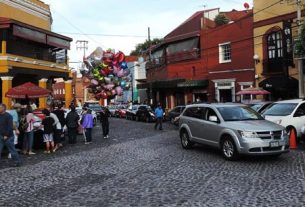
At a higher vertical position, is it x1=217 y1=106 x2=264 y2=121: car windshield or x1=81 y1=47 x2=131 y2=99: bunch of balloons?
x1=81 y1=47 x2=131 y2=99: bunch of balloons

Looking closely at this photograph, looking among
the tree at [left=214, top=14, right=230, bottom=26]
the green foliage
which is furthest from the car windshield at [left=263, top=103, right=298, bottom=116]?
the tree at [left=214, top=14, right=230, bottom=26]

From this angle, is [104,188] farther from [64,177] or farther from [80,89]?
[80,89]

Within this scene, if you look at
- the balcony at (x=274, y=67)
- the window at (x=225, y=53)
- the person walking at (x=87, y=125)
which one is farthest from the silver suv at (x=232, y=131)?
the window at (x=225, y=53)

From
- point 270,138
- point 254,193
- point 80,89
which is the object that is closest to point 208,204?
point 254,193

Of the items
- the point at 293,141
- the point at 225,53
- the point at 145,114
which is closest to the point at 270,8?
the point at 225,53

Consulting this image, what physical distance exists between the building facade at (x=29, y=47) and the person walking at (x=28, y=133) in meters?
9.83

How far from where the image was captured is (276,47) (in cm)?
2941

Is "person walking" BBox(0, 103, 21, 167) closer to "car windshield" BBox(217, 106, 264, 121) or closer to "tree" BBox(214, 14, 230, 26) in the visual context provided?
"car windshield" BBox(217, 106, 264, 121)

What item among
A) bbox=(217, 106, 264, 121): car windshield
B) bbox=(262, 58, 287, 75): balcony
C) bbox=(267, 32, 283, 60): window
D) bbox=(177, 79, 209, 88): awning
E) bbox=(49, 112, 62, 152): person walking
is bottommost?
bbox=(49, 112, 62, 152): person walking

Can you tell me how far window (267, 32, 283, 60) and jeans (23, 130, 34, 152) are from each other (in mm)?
20013

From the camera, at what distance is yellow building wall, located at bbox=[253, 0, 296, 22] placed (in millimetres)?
27953

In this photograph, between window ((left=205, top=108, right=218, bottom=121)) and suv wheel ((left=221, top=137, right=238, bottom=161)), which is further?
window ((left=205, top=108, right=218, bottom=121))

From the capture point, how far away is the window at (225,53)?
34750 mm

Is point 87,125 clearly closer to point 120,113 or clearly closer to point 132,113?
point 132,113
